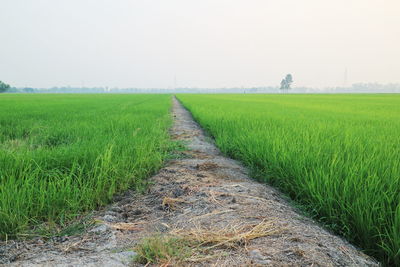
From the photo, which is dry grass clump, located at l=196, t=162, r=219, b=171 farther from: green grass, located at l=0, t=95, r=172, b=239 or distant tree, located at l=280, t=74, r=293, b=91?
distant tree, located at l=280, t=74, r=293, b=91

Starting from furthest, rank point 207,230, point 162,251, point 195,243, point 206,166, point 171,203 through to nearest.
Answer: point 206,166 < point 171,203 < point 207,230 < point 195,243 < point 162,251

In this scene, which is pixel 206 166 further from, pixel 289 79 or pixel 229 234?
pixel 289 79

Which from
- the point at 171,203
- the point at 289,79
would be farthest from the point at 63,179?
the point at 289,79

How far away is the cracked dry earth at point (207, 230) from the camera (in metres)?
1.25

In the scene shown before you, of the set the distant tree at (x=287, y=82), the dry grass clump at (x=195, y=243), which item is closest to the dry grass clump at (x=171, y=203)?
the dry grass clump at (x=195, y=243)

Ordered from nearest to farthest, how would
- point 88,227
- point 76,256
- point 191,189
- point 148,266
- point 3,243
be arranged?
1. point 148,266
2. point 76,256
3. point 3,243
4. point 88,227
5. point 191,189

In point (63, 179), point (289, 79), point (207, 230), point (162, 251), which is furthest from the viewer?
→ point (289, 79)

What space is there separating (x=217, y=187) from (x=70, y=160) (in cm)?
121

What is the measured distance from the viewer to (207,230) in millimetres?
1512

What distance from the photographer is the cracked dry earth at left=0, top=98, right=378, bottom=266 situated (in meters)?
1.25

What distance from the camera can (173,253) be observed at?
1.27 meters

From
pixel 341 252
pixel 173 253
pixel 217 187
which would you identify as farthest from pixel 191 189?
pixel 341 252

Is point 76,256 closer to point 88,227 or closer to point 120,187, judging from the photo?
point 88,227

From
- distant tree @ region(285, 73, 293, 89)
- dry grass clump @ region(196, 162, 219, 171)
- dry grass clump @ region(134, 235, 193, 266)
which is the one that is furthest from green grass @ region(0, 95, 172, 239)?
distant tree @ region(285, 73, 293, 89)
